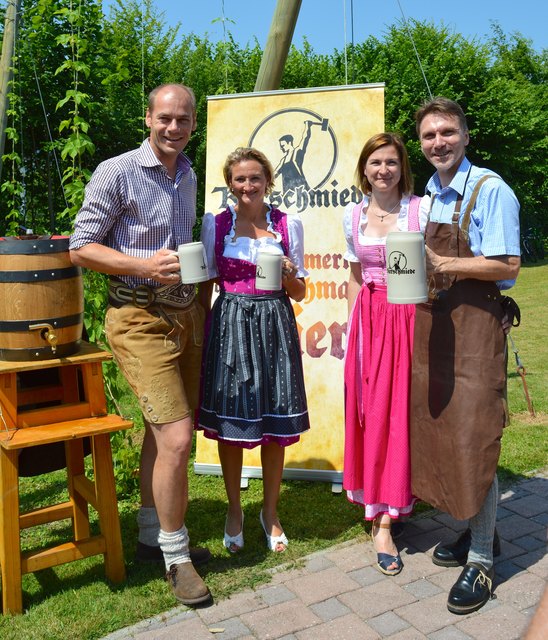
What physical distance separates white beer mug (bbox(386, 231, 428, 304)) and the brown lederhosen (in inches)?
A: 13.0

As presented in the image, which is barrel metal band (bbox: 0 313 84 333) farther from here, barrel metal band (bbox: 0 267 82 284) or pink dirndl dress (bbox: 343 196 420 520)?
pink dirndl dress (bbox: 343 196 420 520)

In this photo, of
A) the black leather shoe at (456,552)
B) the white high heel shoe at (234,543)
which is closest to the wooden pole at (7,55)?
the white high heel shoe at (234,543)

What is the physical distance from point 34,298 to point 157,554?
4.35 feet

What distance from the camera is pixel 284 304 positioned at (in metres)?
3.14

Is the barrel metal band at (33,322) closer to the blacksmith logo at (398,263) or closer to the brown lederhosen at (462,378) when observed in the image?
the blacksmith logo at (398,263)

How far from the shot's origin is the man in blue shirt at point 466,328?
2566 millimetres

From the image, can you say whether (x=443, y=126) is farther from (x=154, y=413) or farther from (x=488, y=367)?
(x=154, y=413)

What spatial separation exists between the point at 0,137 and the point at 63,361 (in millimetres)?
2115

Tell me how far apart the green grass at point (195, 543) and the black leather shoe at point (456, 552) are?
0.42m

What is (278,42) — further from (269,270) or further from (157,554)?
(157,554)

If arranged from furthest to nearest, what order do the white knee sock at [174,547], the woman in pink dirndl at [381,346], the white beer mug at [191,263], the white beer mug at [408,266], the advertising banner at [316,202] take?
the advertising banner at [316,202], the woman in pink dirndl at [381,346], the white knee sock at [174,547], the white beer mug at [191,263], the white beer mug at [408,266]

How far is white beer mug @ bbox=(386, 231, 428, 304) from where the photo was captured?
2.38 metres

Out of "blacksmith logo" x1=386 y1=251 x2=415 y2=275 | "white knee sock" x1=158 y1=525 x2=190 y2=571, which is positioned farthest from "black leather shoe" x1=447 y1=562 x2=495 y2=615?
"blacksmith logo" x1=386 y1=251 x2=415 y2=275

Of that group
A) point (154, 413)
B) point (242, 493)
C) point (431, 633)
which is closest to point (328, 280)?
point (242, 493)
